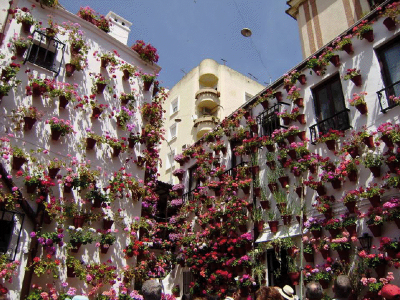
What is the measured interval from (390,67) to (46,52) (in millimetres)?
9245

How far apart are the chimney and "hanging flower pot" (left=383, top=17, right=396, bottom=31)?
26.7ft

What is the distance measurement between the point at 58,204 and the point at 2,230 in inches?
51.1

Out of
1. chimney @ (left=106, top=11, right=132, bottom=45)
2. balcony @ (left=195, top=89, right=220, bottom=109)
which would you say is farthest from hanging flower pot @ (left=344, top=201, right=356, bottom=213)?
balcony @ (left=195, top=89, right=220, bottom=109)

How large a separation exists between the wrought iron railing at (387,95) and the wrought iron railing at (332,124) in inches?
35.1

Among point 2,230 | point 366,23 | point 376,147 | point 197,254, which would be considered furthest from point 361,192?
point 2,230

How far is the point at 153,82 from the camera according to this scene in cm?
1223

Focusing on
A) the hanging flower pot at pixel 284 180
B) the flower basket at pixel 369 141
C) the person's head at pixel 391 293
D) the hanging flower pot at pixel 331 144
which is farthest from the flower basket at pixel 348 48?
the person's head at pixel 391 293

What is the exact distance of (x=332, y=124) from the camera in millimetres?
10141

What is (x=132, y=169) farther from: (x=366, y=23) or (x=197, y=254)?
(x=366, y=23)

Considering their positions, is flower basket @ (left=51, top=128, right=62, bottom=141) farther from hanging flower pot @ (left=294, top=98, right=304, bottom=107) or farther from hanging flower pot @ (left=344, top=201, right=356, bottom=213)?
hanging flower pot @ (left=344, top=201, right=356, bottom=213)

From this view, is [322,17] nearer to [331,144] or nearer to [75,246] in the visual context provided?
[331,144]

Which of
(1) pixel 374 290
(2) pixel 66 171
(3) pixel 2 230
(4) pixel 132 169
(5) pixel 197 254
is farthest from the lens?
(5) pixel 197 254

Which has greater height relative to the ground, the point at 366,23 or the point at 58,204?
the point at 366,23

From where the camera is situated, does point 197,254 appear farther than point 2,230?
Yes
